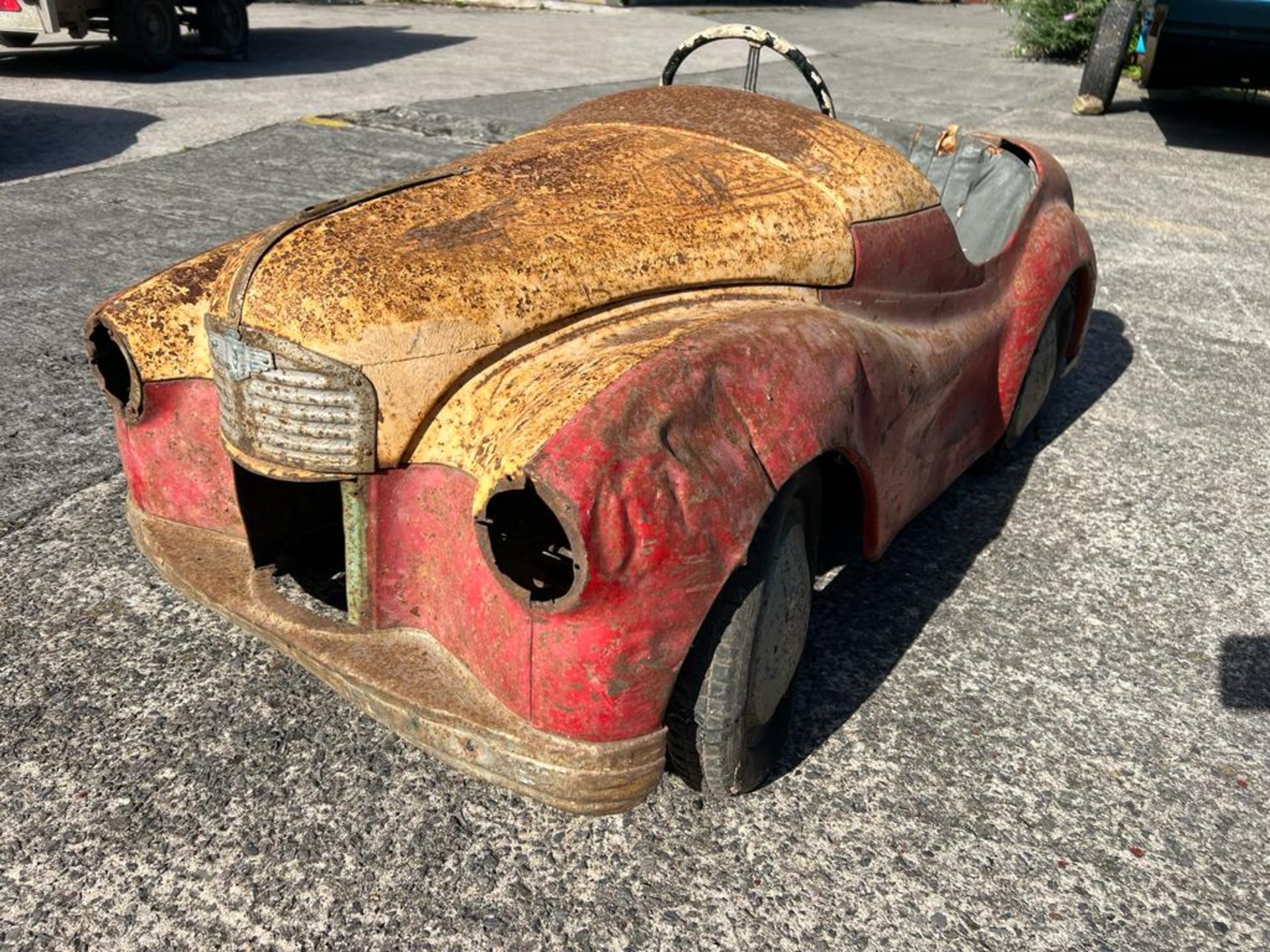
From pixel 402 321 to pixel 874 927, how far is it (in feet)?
4.60

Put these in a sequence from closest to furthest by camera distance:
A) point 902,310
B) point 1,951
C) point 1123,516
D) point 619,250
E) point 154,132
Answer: point 1,951, point 619,250, point 902,310, point 1123,516, point 154,132

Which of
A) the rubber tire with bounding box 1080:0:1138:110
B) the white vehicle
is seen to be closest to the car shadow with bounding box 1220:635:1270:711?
the rubber tire with bounding box 1080:0:1138:110

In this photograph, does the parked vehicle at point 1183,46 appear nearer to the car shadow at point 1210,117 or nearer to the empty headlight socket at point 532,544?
the car shadow at point 1210,117

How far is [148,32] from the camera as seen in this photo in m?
9.95

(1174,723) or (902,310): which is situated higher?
(902,310)

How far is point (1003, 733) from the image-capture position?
2.49 m

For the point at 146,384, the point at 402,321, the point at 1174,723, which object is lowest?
the point at 1174,723

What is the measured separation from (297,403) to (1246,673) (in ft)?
7.77

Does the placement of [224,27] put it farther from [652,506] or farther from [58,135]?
[652,506]

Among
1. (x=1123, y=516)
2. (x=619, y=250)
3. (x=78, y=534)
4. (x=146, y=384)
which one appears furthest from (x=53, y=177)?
(x=1123, y=516)

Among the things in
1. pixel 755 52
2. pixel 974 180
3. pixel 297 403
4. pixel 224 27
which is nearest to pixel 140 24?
Result: pixel 224 27

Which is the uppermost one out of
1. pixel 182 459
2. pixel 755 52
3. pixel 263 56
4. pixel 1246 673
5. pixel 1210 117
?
pixel 755 52

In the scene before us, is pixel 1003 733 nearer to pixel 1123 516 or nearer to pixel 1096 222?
pixel 1123 516

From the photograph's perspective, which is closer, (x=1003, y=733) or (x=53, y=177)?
(x=1003, y=733)
